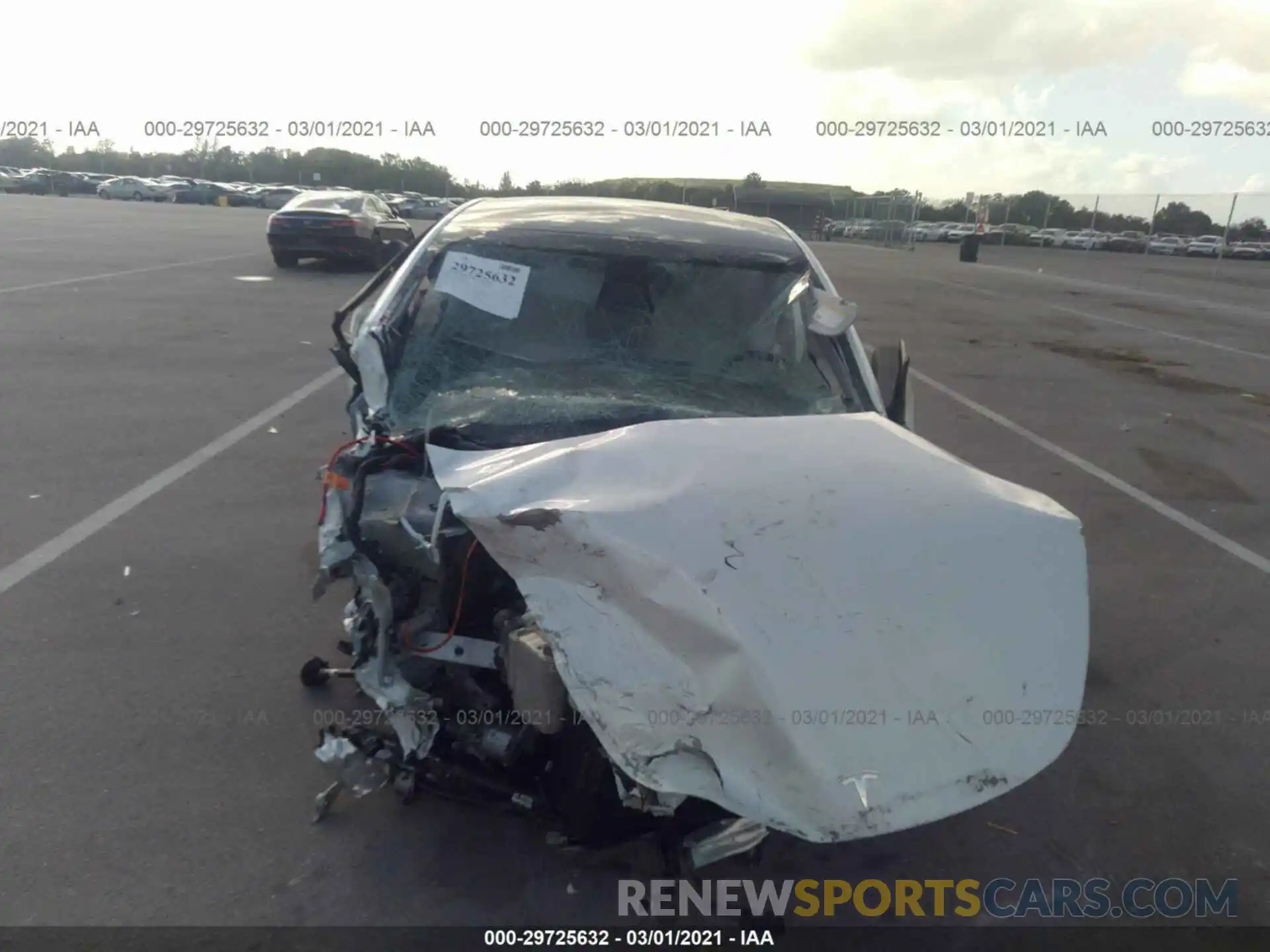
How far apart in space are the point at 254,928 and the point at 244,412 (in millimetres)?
5459

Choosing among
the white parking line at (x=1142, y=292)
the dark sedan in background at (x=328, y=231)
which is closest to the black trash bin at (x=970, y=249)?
the white parking line at (x=1142, y=292)

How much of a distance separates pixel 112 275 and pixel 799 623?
52.0 feet

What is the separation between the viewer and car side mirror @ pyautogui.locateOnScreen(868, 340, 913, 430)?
13.4 ft

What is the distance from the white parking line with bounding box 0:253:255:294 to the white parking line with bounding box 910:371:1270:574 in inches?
461

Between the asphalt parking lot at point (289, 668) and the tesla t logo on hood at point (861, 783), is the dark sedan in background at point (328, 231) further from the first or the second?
the tesla t logo on hood at point (861, 783)

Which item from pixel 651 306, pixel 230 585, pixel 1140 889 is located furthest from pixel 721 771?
pixel 230 585

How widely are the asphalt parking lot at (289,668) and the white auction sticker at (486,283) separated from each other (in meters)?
1.49

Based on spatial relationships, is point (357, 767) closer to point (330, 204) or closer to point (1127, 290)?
point (330, 204)

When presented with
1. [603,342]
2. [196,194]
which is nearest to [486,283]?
[603,342]

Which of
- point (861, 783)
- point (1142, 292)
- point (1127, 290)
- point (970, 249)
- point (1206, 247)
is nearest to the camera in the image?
point (861, 783)

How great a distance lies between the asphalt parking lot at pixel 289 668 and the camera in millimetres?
2824

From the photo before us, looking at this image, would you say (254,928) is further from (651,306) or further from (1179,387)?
(1179,387)

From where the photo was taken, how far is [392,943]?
2.60m

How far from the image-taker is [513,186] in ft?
104
